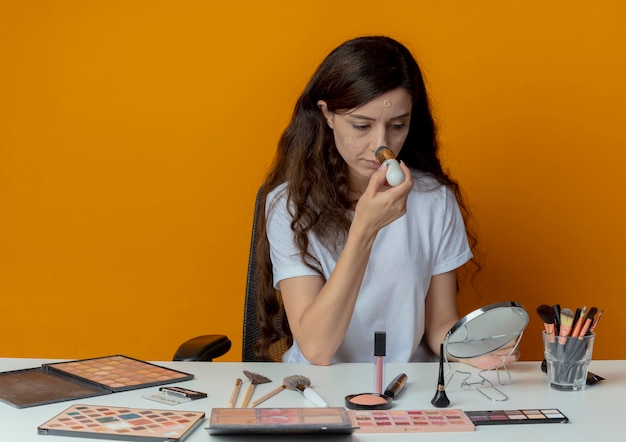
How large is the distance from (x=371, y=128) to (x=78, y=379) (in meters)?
0.73

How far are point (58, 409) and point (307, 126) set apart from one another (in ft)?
2.93

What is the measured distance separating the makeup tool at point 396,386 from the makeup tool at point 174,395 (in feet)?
0.95

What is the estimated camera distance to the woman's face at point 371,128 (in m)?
1.75

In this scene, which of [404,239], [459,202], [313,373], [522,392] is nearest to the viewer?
[522,392]

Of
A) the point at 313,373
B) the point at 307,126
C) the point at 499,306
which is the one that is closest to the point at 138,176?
the point at 307,126

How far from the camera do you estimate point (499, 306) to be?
1409 mm

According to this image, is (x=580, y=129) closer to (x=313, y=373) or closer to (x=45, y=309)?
(x=313, y=373)

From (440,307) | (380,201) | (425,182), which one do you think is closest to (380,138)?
(380,201)

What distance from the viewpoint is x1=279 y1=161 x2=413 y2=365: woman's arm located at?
5.41ft

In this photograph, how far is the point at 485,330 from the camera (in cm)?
144

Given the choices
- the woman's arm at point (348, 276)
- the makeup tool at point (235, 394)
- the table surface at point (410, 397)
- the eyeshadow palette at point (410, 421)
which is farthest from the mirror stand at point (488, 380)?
the makeup tool at point (235, 394)

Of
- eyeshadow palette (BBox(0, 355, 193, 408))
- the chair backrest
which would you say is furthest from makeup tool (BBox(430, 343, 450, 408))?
the chair backrest

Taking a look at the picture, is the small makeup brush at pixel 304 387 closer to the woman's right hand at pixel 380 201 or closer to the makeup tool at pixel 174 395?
the makeup tool at pixel 174 395

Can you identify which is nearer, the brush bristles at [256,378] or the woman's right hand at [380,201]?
the brush bristles at [256,378]
